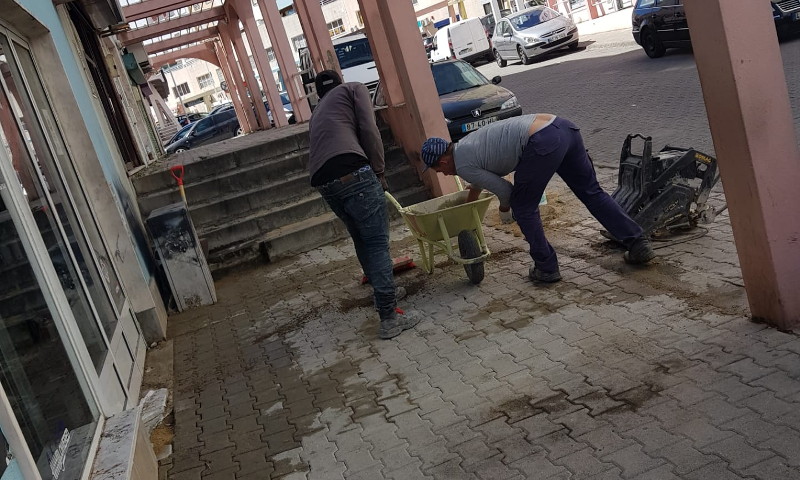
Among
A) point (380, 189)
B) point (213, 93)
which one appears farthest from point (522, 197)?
point (213, 93)

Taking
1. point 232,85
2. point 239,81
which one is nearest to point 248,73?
point 239,81

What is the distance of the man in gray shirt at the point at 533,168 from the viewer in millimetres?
6062

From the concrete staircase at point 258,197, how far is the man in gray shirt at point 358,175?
3.89 meters

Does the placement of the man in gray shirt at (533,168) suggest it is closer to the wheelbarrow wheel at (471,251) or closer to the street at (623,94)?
the wheelbarrow wheel at (471,251)

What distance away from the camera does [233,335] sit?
7.40 metres

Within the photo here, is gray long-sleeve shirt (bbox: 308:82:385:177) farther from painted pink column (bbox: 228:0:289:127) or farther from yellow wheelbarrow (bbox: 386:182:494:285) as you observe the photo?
painted pink column (bbox: 228:0:289:127)

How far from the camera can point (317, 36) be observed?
1515cm

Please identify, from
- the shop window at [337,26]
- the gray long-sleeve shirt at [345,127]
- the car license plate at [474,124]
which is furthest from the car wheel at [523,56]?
the shop window at [337,26]

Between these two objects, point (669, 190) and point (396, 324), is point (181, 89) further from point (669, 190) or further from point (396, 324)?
point (669, 190)

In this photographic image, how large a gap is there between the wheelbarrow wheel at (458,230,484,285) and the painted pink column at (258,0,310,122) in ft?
42.1

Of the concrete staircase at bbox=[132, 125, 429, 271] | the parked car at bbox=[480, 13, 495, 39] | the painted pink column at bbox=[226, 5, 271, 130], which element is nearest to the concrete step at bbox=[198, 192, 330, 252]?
the concrete staircase at bbox=[132, 125, 429, 271]

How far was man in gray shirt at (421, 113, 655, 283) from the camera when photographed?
606 cm

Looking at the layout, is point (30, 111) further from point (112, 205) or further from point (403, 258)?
point (403, 258)

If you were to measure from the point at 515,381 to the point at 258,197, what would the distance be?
670 centimetres
